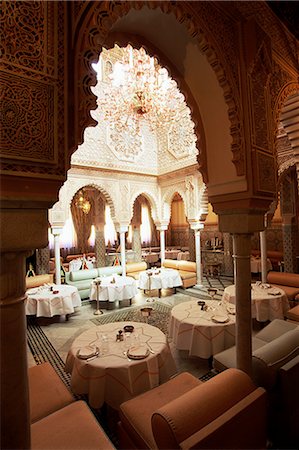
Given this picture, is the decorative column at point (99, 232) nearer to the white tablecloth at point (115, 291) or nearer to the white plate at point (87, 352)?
the white tablecloth at point (115, 291)

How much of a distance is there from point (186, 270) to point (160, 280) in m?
1.89

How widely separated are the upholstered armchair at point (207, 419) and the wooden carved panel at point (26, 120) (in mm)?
1597

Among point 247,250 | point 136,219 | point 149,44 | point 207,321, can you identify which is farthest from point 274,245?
point 149,44

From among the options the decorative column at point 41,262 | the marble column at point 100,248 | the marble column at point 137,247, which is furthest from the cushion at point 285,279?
the decorative column at point 41,262

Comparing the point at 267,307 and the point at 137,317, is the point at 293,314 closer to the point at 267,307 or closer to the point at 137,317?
the point at 267,307

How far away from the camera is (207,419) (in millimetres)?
1507

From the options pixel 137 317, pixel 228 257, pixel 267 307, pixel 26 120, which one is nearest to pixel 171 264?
pixel 228 257

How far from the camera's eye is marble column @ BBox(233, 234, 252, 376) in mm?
2328

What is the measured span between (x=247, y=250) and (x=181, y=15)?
6.50 ft

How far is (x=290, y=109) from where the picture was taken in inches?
130

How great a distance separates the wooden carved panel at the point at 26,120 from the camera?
1.11 m

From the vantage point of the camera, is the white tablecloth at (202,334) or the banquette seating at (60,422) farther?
the white tablecloth at (202,334)

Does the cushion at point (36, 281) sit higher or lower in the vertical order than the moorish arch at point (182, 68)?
lower

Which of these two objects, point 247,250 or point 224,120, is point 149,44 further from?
point 247,250
